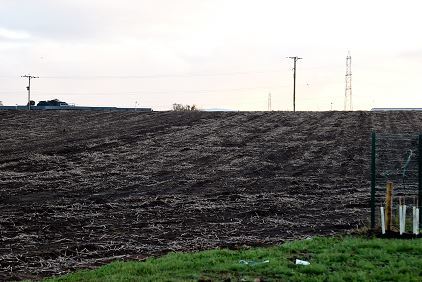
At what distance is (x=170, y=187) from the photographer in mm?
19172

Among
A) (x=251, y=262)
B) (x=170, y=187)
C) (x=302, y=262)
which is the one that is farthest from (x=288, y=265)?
(x=170, y=187)

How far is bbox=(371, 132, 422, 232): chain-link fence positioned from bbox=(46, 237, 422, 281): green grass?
1.61 metres

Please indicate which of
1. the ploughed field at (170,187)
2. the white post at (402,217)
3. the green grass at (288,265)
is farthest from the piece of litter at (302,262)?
the white post at (402,217)

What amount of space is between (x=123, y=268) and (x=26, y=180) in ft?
40.5

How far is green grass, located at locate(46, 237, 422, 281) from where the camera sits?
27.7 ft

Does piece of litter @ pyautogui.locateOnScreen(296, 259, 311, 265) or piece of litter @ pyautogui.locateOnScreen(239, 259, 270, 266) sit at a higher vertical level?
piece of litter @ pyautogui.locateOnScreen(296, 259, 311, 265)

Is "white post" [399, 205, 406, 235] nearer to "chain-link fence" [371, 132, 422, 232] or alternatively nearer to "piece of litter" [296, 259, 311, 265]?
"chain-link fence" [371, 132, 422, 232]

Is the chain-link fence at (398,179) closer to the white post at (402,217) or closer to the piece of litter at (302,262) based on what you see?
the white post at (402,217)

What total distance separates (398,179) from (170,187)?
7.15 meters

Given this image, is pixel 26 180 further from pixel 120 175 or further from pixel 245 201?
pixel 245 201

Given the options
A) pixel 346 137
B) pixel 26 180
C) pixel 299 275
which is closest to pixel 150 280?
pixel 299 275

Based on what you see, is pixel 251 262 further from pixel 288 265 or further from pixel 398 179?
pixel 398 179

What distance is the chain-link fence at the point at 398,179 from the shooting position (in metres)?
12.0

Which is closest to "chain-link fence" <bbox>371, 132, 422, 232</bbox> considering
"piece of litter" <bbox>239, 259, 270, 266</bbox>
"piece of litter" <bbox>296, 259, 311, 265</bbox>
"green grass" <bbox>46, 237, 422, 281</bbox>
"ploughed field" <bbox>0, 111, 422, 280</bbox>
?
"ploughed field" <bbox>0, 111, 422, 280</bbox>
